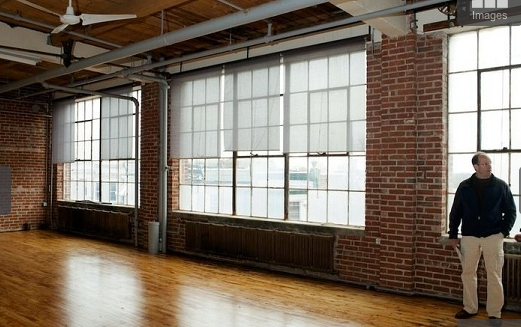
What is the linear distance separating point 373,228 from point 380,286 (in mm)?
719

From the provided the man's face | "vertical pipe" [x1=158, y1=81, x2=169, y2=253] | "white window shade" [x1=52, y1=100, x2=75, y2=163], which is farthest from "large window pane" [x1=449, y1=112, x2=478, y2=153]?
"white window shade" [x1=52, y1=100, x2=75, y2=163]

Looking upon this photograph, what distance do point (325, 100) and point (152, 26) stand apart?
2.80 metres

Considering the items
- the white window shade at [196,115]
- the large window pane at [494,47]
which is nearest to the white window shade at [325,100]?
the large window pane at [494,47]

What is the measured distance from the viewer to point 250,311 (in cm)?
474

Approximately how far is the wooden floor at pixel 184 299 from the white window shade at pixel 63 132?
13.1ft

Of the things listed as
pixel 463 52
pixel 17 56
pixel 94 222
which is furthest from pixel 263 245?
pixel 94 222

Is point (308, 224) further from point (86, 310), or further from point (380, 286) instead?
point (86, 310)

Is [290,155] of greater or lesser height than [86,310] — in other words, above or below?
above

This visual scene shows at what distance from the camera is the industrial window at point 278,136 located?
19.6ft

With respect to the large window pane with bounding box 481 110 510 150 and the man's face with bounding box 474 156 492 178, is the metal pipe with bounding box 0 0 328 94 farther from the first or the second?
the large window pane with bounding box 481 110 510 150

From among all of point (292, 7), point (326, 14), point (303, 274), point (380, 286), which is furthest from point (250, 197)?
point (292, 7)

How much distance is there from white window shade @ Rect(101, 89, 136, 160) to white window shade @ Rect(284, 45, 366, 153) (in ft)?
13.4

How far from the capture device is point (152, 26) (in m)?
6.63

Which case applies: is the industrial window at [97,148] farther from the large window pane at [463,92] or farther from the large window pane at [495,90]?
the large window pane at [495,90]
